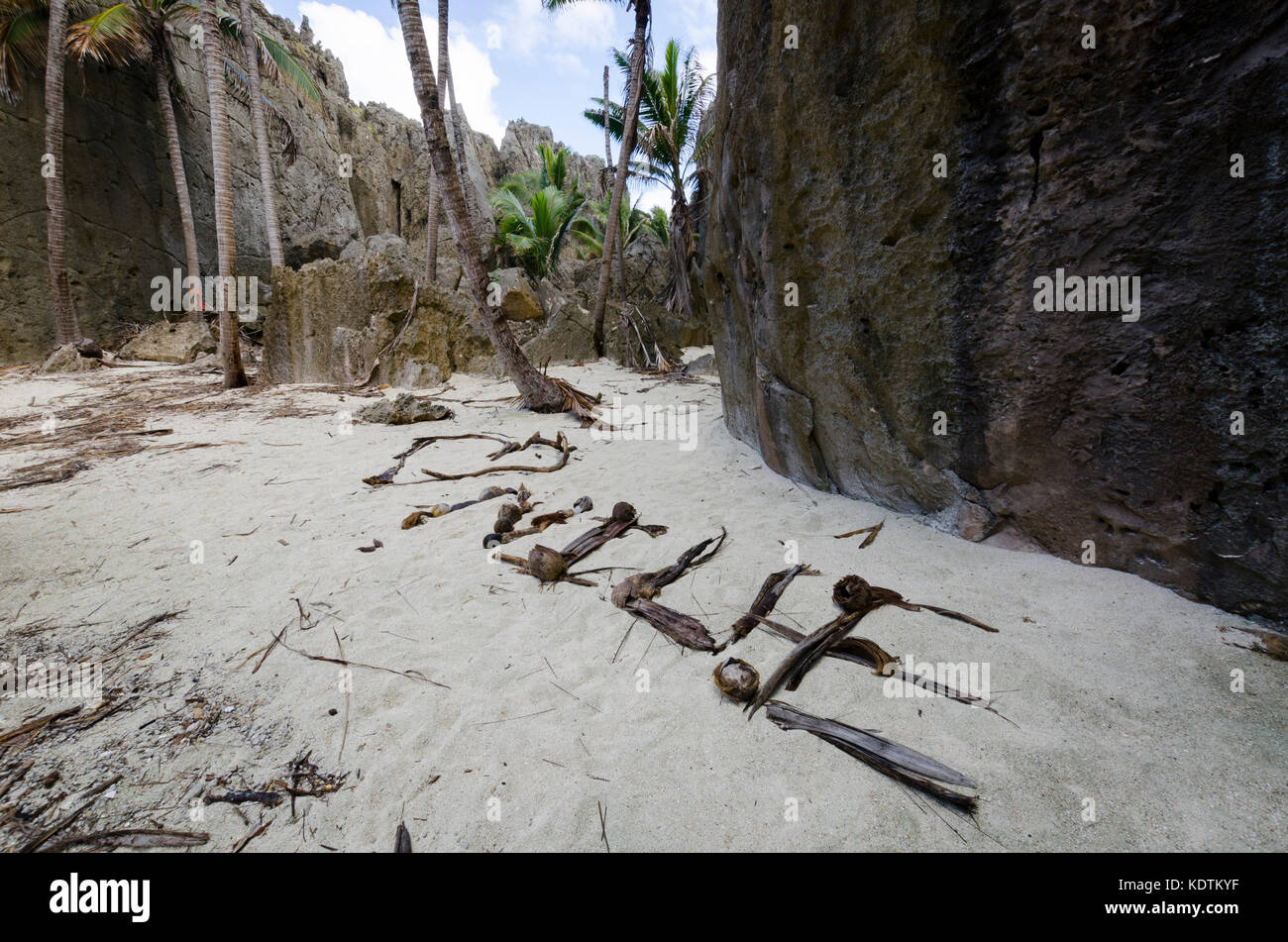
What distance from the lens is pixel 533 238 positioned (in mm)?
17594

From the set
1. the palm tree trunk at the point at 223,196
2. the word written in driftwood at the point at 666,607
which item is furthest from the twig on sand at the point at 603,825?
the palm tree trunk at the point at 223,196

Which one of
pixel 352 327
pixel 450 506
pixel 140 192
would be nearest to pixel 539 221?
pixel 140 192

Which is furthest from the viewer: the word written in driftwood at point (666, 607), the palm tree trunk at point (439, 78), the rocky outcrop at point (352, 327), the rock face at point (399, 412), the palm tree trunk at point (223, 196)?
the palm tree trunk at point (439, 78)

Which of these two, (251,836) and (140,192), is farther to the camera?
(140,192)

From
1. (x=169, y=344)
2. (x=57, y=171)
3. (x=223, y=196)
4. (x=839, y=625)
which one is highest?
(x=57, y=171)

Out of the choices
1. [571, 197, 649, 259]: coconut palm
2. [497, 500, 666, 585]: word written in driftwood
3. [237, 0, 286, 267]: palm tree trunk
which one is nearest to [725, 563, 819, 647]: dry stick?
[497, 500, 666, 585]: word written in driftwood

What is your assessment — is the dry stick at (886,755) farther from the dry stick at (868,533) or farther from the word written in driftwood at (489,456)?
the word written in driftwood at (489,456)

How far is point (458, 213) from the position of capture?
5.95 m

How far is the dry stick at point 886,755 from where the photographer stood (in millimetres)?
1419

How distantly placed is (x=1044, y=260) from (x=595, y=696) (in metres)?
2.57

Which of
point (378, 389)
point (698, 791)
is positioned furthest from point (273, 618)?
point (378, 389)
